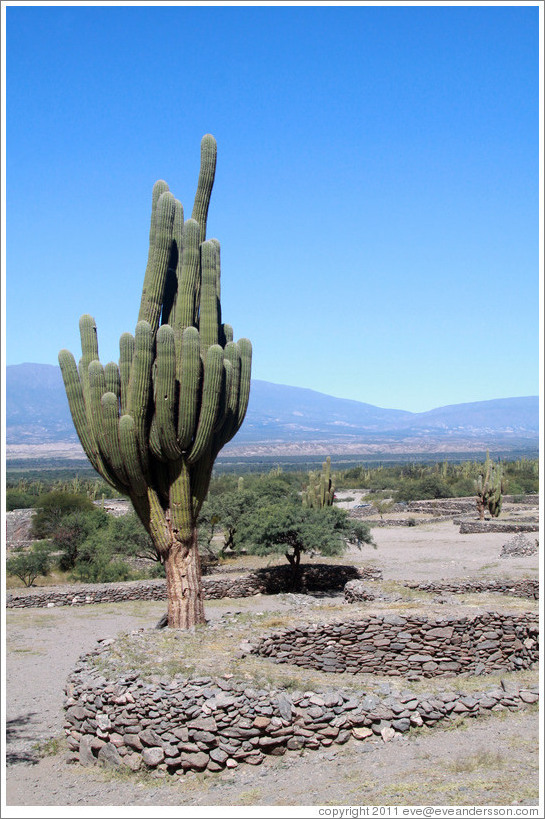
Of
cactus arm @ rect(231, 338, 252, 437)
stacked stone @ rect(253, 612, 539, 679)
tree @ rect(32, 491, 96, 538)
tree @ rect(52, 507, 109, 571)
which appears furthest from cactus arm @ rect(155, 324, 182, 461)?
tree @ rect(32, 491, 96, 538)

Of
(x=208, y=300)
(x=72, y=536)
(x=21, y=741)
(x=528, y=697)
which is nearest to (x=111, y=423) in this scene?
(x=208, y=300)

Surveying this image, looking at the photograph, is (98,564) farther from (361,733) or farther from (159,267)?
(361,733)

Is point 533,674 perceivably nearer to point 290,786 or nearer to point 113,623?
point 290,786

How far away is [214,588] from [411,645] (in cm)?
1127

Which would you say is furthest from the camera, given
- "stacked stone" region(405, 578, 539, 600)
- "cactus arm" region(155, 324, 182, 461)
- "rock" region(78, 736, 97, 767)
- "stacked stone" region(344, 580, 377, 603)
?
"stacked stone" region(405, 578, 539, 600)

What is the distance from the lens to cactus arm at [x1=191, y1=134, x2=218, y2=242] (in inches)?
610

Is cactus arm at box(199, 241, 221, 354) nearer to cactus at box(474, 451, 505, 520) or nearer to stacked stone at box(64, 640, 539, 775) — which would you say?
stacked stone at box(64, 640, 539, 775)

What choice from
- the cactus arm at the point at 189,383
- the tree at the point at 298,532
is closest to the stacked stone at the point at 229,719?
the cactus arm at the point at 189,383

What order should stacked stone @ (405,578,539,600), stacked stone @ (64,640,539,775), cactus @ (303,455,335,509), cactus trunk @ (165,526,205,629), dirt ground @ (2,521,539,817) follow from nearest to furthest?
1. dirt ground @ (2,521,539,817)
2. stacked stone @ (64,640,539,775)
3. cactus trunk @ (165,526,205,629)
4. stacked stone @ (405,578,539,600)
5. cactus @ (303,455,335,509)

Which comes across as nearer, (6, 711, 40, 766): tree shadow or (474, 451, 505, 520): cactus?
(6, 711, 40, 766): tree shadow

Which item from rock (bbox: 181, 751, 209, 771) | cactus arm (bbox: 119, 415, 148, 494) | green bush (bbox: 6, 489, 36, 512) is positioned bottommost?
green bush (bbox: 6, 489, 36, 512)

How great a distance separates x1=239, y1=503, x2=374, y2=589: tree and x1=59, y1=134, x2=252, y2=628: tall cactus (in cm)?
831

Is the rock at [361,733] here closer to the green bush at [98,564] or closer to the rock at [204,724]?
the rock at [204,724]

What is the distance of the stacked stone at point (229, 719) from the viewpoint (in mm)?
8844
